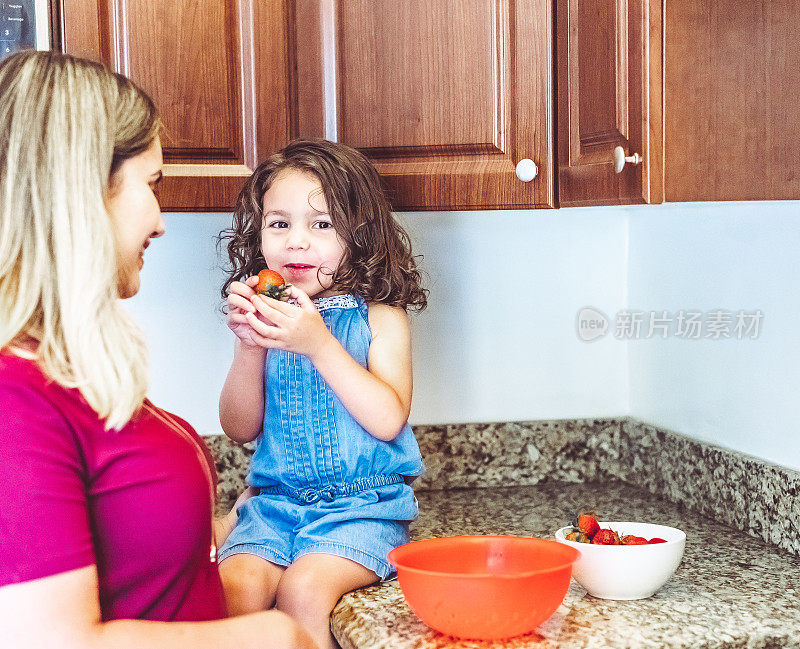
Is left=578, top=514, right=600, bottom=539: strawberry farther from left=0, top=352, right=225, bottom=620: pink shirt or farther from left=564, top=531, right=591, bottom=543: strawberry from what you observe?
left=0, top=352, right=225, bottom=620: pink shirt

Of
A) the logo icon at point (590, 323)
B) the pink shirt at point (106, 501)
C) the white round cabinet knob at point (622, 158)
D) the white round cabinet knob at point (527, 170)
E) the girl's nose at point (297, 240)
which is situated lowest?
the pink shirt at point (106, 501)

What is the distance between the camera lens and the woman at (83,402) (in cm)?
77

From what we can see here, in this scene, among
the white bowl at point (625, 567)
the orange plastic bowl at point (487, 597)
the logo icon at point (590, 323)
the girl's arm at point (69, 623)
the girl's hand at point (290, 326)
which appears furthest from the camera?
the logo icon at point (590, 323)

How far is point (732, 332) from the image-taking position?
156cm

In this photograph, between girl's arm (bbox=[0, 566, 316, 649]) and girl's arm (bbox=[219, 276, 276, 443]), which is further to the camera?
girl's arm (bbox=[219, 276, 276, 443])

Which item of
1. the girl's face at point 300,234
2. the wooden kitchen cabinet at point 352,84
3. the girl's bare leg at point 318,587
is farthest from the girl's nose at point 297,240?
the girl's bare leg at point 318,587

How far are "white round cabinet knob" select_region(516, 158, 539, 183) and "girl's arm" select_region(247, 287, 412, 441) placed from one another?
32 cm

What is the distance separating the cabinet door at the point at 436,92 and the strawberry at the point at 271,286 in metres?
0.22

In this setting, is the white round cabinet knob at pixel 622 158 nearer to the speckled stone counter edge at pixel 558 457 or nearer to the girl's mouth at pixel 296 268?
the girl's mouth at pixel 296 268

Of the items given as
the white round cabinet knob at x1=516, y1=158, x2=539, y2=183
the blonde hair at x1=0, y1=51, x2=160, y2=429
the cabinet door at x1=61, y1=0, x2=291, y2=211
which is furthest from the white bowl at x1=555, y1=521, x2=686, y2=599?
the cabinet door at x1=61, y1=0, x2=291, y2=211

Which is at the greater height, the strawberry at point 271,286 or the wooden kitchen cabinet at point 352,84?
the wooden kitchen cabinet at point 352,84

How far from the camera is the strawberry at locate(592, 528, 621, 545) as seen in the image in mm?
1201

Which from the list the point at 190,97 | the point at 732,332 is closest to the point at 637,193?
the point at 732,332

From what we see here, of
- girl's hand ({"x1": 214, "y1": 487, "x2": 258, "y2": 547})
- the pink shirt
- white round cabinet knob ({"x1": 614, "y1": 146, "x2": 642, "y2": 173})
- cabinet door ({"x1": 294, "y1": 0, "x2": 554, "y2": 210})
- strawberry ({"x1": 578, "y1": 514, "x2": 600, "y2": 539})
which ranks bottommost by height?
girl's hand ({"x1": 214, "y1": 487, "x2": 258, "y2": 547})
